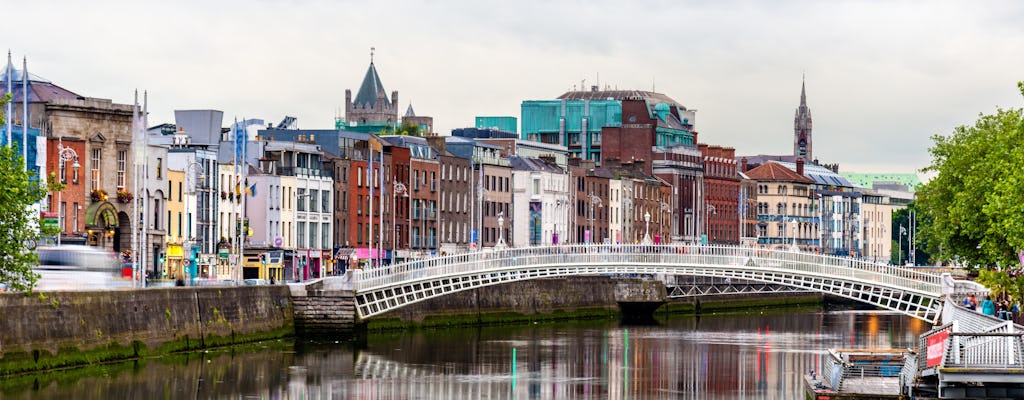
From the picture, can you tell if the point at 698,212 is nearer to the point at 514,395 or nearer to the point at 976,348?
the point at 514,395

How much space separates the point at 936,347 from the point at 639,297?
67.6m

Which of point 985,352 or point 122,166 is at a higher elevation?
point 122,166

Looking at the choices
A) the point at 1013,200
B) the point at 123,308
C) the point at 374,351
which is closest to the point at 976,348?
the point at 1013,200

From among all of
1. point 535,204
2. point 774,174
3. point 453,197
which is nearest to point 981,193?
point 453,197

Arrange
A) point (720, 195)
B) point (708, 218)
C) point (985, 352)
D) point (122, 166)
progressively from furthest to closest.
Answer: point (720, 195) → point (708, 218) → point (122, 166) → point (985, 352)

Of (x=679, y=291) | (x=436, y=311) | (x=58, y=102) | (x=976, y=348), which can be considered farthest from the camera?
(x=679, y=291)

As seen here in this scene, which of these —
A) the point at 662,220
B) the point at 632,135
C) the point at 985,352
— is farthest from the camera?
the point at 632,135

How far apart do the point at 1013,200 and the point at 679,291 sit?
59.7 meters

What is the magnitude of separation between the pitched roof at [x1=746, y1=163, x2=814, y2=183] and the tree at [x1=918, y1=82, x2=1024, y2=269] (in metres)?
94.0

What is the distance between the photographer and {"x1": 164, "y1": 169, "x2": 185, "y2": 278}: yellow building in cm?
9106

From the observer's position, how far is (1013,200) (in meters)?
57.6

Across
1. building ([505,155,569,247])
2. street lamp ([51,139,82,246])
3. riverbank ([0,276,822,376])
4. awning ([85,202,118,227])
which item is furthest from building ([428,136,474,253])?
street lamp ([51,139,82,246])

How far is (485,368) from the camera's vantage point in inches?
2640

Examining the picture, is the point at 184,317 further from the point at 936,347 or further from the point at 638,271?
the point at 936,347
